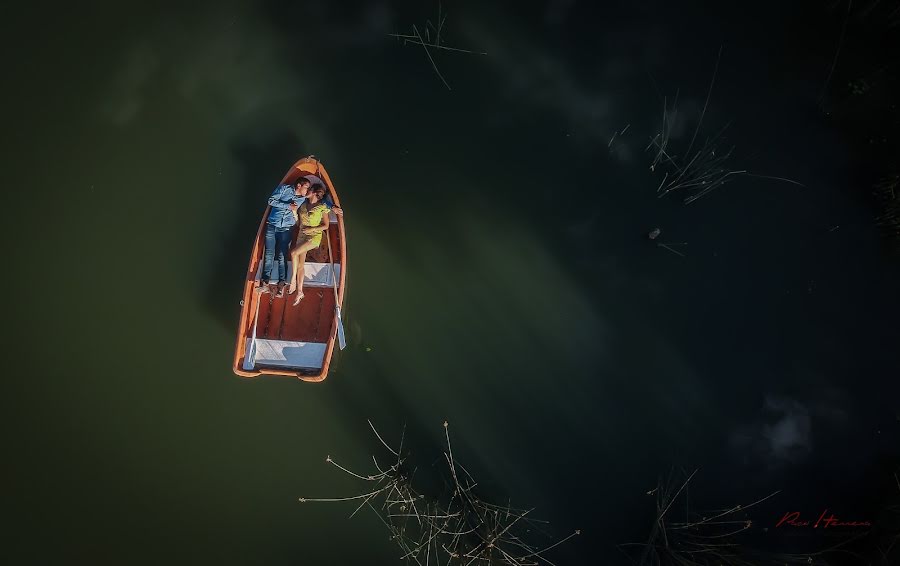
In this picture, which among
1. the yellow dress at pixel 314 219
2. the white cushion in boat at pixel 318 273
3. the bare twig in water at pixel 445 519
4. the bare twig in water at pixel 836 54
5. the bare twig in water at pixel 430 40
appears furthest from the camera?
the bare twig in water at pixel 430 40

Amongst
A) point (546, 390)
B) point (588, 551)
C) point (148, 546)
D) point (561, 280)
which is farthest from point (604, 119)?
point (148, 546)

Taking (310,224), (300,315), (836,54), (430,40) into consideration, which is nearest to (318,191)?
(310,224)

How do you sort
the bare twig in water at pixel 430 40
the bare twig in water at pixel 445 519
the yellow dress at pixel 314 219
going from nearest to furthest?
the yellow dress at pixel 314 219 < the bare twig in water at pixel 445 519 < the bare twig in water at pixel 430 40

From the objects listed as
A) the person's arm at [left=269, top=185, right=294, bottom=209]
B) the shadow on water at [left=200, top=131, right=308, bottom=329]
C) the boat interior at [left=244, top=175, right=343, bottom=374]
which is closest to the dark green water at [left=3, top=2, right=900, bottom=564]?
the shadow on water at [left=200, top=131, right=308, bottom=329]

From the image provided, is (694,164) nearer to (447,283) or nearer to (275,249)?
(447,283)

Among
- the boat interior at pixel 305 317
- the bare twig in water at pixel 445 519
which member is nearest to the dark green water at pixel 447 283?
the bare twig in water at pixel 445 519

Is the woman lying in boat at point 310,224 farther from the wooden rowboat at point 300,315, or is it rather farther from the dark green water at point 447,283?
the dark green water at point 447,283

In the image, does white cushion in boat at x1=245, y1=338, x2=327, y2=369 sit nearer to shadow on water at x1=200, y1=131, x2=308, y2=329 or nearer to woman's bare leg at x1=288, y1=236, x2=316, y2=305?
woman's bare leg at x1=288, y1=236, x2=316, y2=305
